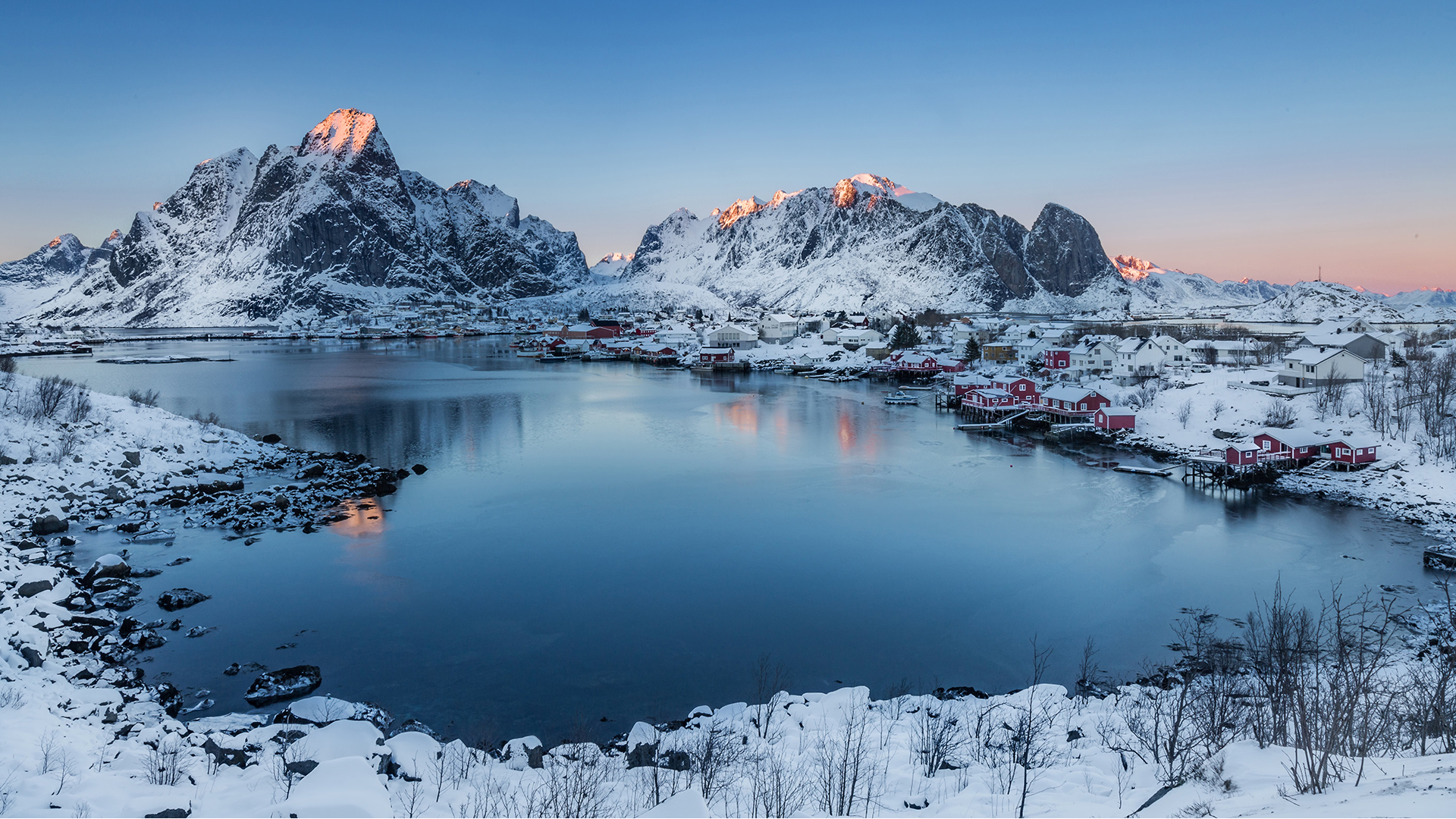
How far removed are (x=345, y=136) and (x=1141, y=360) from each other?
155m

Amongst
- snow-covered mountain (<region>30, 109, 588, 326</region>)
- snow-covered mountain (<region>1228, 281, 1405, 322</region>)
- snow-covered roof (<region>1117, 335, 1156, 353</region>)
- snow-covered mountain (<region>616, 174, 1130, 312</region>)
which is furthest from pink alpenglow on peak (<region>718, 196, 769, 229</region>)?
snow-covered roof (<region>1117, 335, 1156, 353</region>)

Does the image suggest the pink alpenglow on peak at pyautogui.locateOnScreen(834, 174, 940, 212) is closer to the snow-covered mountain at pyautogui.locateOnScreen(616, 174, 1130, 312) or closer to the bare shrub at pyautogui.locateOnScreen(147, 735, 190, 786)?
the snow-covered mountain at pyautogui.locateOnScreen(616, 174, 1130, 312)

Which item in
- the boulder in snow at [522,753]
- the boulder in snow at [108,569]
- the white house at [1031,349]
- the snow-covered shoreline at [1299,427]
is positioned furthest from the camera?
the white house at [1031,349]

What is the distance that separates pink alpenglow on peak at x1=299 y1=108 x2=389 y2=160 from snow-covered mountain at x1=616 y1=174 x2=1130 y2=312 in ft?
187

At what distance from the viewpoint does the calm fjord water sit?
27.4 feet

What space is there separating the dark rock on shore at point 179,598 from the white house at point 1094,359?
110 feet

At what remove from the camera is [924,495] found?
16406mm

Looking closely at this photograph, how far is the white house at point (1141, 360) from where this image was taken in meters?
32.8

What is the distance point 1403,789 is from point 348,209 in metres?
150

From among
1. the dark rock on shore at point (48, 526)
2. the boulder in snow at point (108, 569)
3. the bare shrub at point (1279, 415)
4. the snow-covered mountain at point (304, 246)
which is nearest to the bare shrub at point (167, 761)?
the boulder in snow at point (108, 569)

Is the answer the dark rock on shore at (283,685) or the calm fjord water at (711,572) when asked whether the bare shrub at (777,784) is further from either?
the dark rock on shore at (283,685)

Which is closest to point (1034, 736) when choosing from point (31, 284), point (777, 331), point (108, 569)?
point (108, 569)

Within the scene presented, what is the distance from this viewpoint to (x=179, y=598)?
32.7ft

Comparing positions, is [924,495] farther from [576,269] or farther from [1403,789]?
[576,269]
